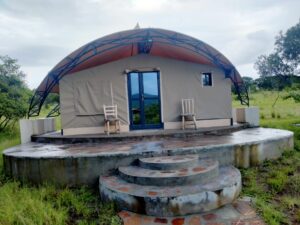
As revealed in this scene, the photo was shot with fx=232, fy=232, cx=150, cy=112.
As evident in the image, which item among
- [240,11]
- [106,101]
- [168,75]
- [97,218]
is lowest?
[97,218]

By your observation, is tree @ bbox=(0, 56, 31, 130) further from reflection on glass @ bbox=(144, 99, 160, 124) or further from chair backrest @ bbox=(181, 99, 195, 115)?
chair backrest @ bbox=(181, 99, 195, 115)

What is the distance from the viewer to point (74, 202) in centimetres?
372

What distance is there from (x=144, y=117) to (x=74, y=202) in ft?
13.9

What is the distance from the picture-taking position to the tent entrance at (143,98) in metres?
7.54

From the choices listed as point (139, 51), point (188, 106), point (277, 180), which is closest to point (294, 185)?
point (277, 180)

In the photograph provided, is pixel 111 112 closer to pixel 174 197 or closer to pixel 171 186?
pixel 171 186

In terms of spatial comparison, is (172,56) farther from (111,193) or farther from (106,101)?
(111,193)

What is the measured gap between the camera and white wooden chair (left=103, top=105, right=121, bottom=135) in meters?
6.99

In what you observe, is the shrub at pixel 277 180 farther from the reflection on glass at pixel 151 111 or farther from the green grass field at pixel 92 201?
the reflection on glass at pixel 151 111

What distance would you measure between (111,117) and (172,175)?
4.14 metres

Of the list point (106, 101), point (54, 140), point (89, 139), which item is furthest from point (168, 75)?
point (54, 140)

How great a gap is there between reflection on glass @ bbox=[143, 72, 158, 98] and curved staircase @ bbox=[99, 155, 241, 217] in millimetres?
3543

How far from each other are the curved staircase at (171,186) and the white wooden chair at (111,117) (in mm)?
2855

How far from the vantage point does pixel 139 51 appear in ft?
24.5
